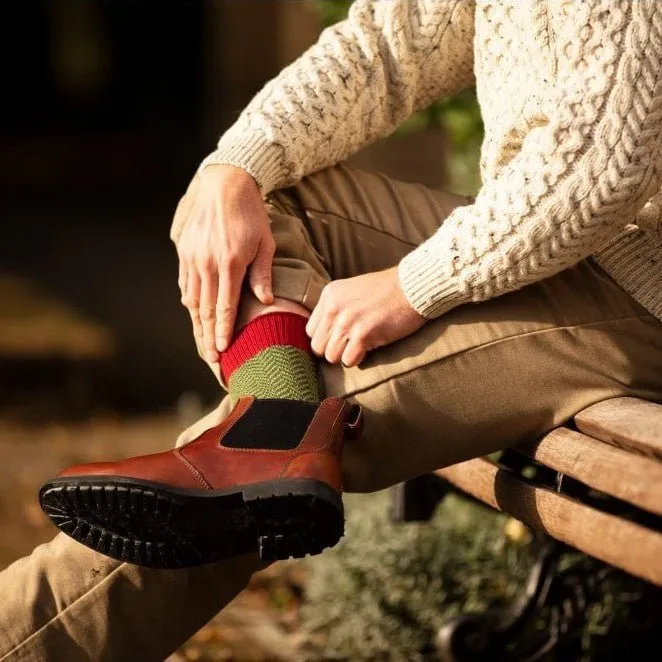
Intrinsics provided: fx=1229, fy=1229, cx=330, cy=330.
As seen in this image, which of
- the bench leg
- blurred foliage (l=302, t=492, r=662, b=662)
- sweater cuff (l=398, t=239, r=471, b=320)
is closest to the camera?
sweater cuff (l=398, t=239, r=471, b=320)

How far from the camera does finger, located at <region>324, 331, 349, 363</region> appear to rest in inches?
73.4

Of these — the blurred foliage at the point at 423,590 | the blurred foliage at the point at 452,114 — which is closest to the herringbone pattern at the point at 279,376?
the blurred foliage at the point at 423,590

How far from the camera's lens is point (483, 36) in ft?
6.74

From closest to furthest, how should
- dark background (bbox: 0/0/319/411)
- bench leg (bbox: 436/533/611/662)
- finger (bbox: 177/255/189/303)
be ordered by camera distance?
finger (bbox: 177/255/189/303) < bench leg (bbox: 436/533/611/662) < dark background (bbox: 0/0/319/411)

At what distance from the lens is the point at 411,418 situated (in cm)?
185

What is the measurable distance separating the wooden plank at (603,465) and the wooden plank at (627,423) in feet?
0.05

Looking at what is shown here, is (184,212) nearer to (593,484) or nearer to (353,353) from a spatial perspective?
(353,353)

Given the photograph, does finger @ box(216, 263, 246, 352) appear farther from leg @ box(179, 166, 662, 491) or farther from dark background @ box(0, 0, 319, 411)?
dark background @ box(0, 0, 319, 411)

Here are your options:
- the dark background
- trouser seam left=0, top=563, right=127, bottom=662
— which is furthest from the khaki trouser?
the dark background

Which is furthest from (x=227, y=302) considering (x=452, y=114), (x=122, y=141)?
(x=122, y=141)

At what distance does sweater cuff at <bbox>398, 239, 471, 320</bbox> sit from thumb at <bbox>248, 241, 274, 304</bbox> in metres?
0.22

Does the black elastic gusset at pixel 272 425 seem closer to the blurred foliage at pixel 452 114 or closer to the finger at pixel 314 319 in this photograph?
the finger at pixel 314 319

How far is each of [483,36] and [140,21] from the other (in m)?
12.8

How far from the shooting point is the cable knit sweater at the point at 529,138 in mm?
1732
